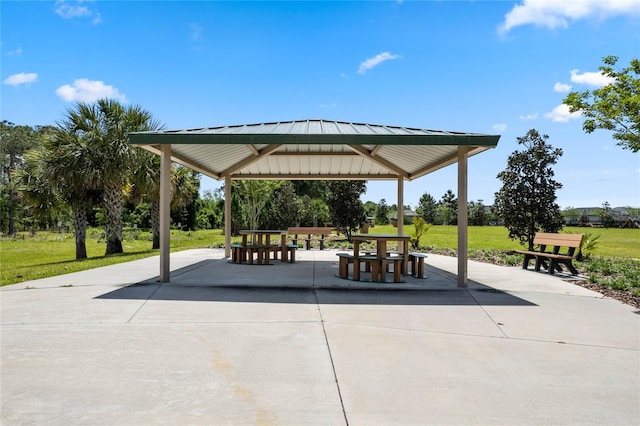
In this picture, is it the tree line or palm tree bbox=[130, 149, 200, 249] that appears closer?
the tree line

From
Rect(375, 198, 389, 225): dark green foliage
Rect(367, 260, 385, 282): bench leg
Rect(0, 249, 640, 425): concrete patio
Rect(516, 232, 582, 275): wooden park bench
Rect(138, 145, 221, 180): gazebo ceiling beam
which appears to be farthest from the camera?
Rect(375, 198, 389, 225): dark green foliage

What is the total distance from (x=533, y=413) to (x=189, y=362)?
3.00 m

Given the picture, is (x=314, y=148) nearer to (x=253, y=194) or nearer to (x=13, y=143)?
(x=253, y=194)

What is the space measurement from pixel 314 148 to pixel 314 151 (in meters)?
0.38

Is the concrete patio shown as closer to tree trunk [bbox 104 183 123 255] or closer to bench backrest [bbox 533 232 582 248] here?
bench backrest [bbox 533 232 582 248]

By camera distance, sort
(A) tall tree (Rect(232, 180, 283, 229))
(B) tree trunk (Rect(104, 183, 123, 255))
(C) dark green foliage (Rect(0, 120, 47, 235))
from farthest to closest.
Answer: (C) dark green foliage (Rect(0, 120, 47, 235))
(A) tall tree (Rect(232, 180, 283, 229))
(B) tree trunk (Rect(104, 183, 123, 255))

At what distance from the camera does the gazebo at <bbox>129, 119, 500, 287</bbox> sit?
7.98m

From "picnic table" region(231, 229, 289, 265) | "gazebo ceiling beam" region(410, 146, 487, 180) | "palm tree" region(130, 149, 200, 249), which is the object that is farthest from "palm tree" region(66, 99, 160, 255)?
"gazebo ceiling beam" region(410, 146, 487, 180)

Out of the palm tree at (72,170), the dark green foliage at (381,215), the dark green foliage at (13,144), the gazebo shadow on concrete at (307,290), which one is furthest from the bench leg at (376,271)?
the dark green foliage at (381,215)

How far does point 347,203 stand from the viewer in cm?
2384

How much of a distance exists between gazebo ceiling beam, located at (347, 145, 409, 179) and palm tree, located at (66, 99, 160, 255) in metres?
10.6

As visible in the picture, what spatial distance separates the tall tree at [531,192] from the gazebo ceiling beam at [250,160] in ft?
30.0

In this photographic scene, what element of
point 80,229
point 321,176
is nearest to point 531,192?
point 321,176

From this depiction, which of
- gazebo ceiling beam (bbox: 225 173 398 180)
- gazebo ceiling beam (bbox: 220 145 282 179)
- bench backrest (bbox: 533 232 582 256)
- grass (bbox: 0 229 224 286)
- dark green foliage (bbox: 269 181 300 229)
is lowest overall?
grass (bbox: 0 229 224 286)
